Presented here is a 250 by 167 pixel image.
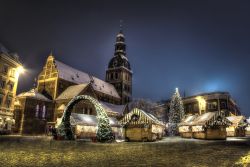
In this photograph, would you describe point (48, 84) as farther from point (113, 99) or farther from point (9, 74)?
point (113, 99)

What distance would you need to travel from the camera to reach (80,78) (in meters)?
64.5

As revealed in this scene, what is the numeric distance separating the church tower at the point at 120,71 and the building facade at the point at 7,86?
1554 inches

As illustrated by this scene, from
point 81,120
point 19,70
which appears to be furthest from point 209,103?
point 19,70

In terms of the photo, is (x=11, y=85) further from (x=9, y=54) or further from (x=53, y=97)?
(x=53, y=97)

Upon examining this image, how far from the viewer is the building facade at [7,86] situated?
146 ft

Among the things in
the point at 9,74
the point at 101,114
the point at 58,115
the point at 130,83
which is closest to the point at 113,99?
the point at 130,83

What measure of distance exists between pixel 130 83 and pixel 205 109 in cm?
3078

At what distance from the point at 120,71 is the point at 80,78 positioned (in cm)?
2264

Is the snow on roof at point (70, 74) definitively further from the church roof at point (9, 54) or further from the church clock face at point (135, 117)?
the church clock face at point (135, 117)

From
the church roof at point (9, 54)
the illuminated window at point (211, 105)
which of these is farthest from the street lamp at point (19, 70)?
the illuminated window at point (211, 105)

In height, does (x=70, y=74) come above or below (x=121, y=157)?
above

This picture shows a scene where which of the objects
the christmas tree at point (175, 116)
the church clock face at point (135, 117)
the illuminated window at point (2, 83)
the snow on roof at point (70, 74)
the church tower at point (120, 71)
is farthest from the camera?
the church tower at point (120, 71)

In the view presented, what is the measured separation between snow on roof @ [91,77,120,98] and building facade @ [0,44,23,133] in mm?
24627

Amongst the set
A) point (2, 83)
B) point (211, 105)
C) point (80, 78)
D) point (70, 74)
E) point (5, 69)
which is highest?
point (70, 74)
